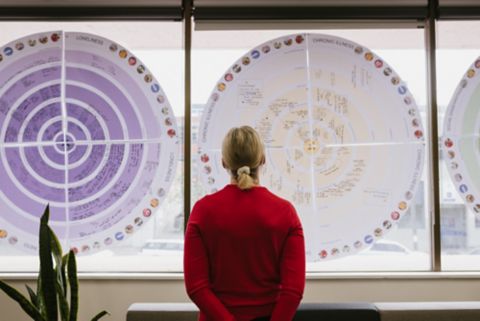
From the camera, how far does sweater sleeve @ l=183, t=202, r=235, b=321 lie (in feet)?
5.16

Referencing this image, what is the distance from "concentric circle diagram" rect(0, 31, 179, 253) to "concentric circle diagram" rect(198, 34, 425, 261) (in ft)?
1.24

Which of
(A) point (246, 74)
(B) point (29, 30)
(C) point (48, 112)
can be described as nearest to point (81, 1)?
(B) point (29, 30)

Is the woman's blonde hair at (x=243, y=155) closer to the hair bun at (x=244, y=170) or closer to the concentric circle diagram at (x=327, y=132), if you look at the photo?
the hair bun at (x=244, y=170)

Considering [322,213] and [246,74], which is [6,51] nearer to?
[246,74]

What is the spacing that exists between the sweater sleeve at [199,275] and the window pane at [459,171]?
203cm

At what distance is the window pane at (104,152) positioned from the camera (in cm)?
304

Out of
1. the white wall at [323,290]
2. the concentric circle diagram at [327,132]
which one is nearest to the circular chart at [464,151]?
the concentric circle diagram at [327,132]

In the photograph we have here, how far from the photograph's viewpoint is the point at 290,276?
62.1 inches

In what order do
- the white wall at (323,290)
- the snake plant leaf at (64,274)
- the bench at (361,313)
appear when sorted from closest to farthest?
the bench at (361,313) < the snake plant leaf at (64,274) < the white wall at (323,290)

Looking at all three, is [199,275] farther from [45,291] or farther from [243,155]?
[45,291]

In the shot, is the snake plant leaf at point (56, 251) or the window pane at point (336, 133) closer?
the snake plant leaf at point (56, 251)

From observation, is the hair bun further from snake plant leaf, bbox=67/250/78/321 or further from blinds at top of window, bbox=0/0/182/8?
blinds at top of window, bbox=0/0/182/8

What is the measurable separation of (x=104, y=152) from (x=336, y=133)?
4.93 feet

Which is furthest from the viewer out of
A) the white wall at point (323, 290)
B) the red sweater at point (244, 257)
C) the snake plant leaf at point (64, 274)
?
the white wall at point (323, 290)
